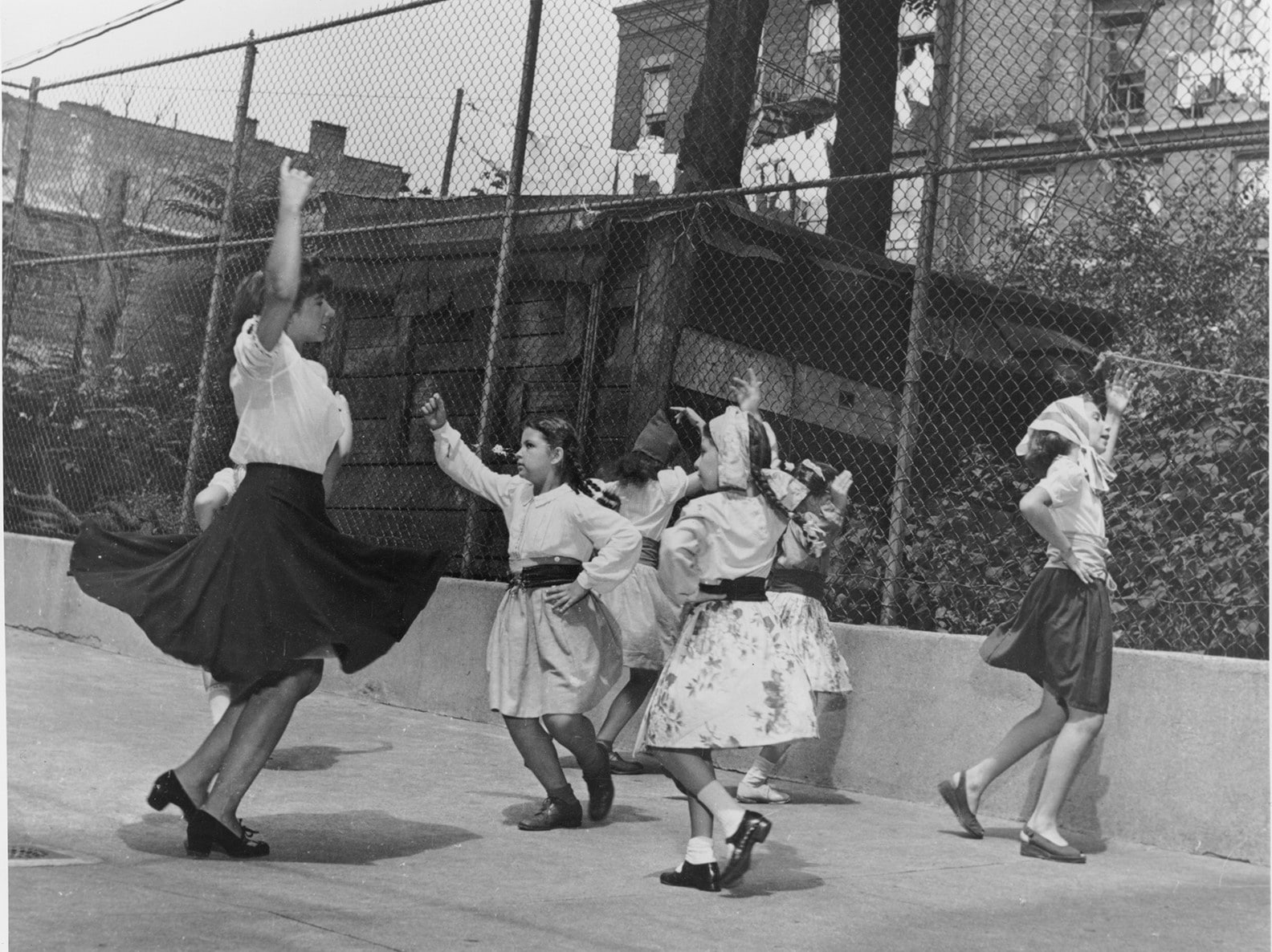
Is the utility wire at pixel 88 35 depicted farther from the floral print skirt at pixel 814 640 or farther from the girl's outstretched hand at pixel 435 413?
the floral print skirt at pixel 814 640

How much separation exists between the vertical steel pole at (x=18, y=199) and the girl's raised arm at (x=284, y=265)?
8.43 metres

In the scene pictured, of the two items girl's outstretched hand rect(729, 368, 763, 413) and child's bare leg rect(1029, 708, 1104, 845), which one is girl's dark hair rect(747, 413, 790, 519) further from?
child's bare leg rect(1029, 708, 1104, 845)

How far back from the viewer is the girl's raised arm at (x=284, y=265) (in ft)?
14.1

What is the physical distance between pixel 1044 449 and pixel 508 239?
392 centimetres

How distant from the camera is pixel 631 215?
8.31m

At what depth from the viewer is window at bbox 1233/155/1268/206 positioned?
651 centimetres

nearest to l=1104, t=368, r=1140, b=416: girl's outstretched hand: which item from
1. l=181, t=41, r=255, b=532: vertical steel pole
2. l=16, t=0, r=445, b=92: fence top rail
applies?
l=16, t=0, r=445, b=92: fence top rail

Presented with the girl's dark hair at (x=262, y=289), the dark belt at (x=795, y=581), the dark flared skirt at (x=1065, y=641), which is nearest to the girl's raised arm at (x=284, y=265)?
the girl's dark hair at (x=262, y=289)

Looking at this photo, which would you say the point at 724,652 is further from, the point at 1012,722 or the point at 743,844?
the point at 1012,722

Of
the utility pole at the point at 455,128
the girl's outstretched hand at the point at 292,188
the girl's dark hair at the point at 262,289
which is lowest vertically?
the girl's dark hair at the point at 262,289

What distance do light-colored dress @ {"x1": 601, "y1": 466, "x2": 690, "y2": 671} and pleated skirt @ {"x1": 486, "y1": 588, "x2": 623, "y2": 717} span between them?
4.17 feet

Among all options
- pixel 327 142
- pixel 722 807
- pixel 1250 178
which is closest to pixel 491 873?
pixel 722 807

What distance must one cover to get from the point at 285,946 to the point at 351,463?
21.1 ft

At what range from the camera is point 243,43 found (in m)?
10.1
